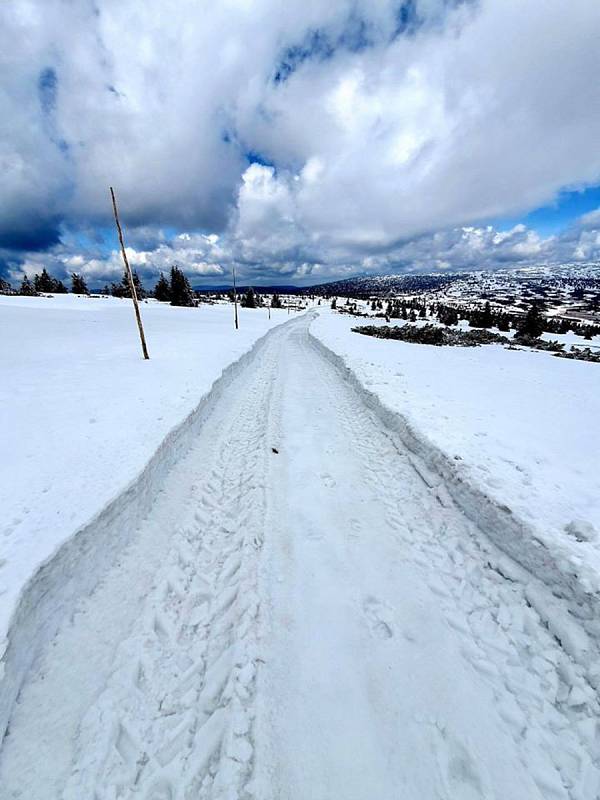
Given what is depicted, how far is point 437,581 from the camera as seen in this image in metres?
4.21

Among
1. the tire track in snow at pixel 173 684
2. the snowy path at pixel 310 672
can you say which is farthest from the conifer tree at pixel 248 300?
the snowy path at pixel 310 672

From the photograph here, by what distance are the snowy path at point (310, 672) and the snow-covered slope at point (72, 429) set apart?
3.07 feet

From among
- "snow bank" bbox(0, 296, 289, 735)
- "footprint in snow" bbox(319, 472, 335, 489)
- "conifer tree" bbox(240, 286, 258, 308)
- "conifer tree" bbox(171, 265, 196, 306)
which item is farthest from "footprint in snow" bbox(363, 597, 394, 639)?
"conifer tree" bbox(240, 286, 258, 308)

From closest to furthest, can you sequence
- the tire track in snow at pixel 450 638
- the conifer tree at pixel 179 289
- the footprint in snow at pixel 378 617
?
the tire track in snow at pixel 450 638 < the footprint in snow at pixel 378 617 < the conifer tree at pixel 179 289

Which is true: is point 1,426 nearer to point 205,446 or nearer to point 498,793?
point 205,446

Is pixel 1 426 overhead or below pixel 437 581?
overhead

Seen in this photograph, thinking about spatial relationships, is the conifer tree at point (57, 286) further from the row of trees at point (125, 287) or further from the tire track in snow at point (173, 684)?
the tire track in snow at point (173, 684)

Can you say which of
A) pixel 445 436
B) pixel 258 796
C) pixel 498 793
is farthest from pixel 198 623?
pixel 445 436

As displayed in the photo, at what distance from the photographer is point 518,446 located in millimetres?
6953

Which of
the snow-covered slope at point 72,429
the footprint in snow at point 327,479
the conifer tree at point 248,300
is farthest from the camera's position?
the conifer tree at point 248,300

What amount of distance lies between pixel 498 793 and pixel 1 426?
34.1 ft

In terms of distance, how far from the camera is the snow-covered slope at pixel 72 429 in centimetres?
429

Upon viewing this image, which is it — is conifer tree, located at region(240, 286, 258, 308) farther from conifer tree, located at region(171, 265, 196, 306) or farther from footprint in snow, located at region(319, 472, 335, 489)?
footprint in snow, located at region(319, 472, 335, 489)

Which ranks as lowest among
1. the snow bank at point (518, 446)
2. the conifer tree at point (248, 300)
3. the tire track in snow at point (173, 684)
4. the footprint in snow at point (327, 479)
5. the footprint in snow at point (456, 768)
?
the tire track in snow at point (173, 684)
